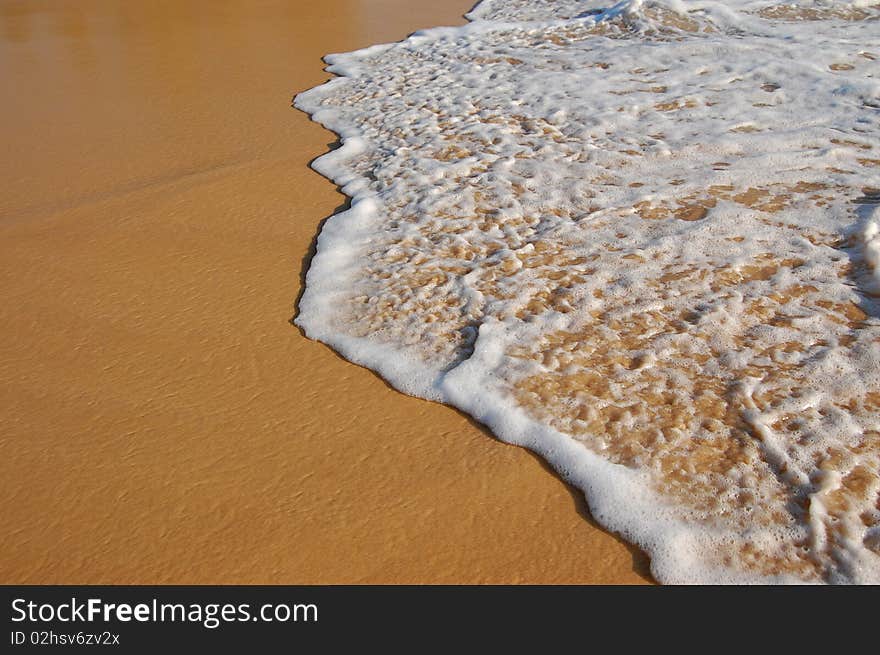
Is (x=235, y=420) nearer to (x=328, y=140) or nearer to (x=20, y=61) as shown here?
(x=328, y=140)

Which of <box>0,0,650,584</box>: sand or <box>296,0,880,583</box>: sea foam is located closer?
<box>0,0,650,584</box>: sand

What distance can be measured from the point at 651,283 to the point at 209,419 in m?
1.69

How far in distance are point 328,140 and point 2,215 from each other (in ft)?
5.96

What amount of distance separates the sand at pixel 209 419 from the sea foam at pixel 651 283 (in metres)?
0.18

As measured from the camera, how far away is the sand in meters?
1.94

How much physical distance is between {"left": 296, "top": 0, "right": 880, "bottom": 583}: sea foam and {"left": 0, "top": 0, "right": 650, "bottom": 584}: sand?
0.18 metres

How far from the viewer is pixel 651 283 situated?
3.00 meters

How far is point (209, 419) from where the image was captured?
2.37 metres

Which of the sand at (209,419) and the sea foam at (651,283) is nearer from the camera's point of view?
the sand at (209,419)

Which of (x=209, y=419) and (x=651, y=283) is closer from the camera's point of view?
(x=209, y=419)

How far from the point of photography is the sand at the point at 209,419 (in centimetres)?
194

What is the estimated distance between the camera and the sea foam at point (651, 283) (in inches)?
82.6

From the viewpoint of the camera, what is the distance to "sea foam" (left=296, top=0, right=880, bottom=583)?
6.88 ft
